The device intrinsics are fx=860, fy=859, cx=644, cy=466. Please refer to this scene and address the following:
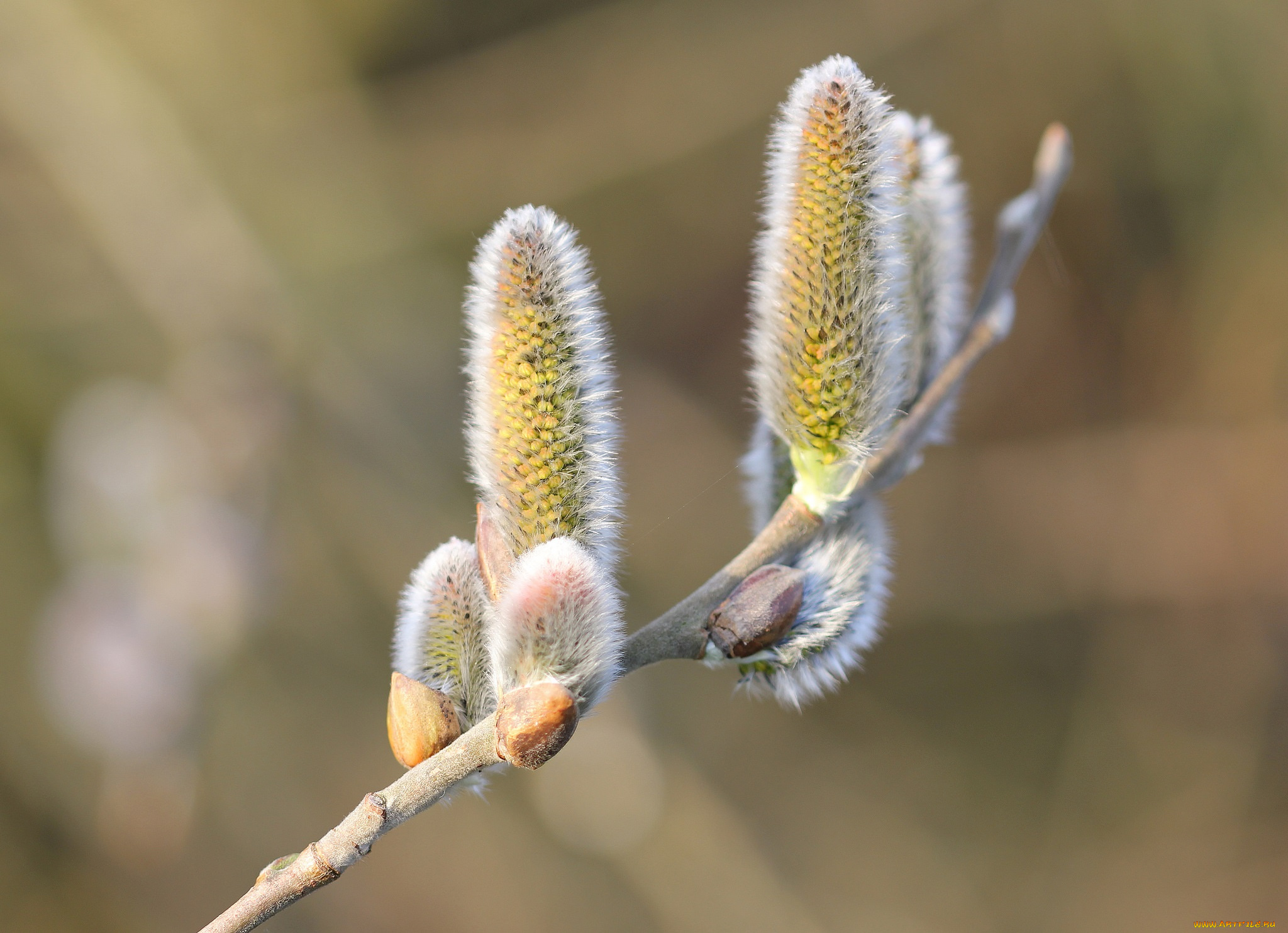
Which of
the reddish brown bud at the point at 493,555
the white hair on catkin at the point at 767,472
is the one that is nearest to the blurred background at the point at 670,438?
the white hair on catkin at the point at 767,472

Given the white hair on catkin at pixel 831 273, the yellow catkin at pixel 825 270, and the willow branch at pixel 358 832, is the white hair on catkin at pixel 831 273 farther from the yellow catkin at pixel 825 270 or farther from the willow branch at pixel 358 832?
the willow branch at pixel 358 832

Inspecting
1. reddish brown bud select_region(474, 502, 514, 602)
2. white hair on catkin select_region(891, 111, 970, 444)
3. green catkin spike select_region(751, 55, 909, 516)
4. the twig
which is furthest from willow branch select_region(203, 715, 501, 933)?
white hair on catkin select_region(891, 111, 970, 444)

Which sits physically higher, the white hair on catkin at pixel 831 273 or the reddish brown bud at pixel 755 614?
the white hair on catkin at pixel 831 273

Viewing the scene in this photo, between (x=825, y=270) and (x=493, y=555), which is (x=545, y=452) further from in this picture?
(x=825, y=270)

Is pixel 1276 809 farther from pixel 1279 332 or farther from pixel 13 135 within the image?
pixel 13 135

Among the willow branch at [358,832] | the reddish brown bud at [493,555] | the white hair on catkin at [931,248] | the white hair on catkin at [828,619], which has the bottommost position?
the white hair on catkin at [828,619]

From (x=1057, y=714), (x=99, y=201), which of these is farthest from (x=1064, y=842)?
(x=99, y=201)

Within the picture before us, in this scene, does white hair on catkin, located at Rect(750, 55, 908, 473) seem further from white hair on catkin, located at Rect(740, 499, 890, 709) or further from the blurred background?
the blurred background
